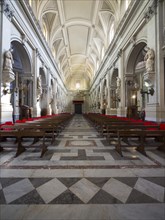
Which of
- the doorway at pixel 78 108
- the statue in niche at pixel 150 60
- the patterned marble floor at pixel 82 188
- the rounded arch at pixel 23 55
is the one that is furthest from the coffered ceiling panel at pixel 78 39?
the patterned marble floor at pixel 82 188

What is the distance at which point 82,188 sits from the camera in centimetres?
228

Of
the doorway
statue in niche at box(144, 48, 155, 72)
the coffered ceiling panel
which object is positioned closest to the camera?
statue in niche at box(144, 48, 155, 72)

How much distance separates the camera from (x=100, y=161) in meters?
3.49

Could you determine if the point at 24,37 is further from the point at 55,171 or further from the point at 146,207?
the point at 146,207

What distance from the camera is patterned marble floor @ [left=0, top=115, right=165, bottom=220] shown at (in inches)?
68.1

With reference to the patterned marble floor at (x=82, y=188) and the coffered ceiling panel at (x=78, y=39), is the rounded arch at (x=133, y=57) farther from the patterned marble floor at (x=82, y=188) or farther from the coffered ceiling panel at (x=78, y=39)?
the coffered ceiling panel at (x=78, y=39)

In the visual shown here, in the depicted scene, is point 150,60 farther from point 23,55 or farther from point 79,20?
point 79,20

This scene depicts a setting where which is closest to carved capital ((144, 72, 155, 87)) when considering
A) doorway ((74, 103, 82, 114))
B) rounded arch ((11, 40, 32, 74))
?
rounded arch ((11, 40, 32, 74))

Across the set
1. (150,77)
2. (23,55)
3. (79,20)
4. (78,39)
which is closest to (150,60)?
(150,77)

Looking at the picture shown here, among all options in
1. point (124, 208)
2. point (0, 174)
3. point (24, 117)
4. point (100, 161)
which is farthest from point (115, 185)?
point (24, 117)

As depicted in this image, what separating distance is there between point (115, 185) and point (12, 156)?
8.92 feet

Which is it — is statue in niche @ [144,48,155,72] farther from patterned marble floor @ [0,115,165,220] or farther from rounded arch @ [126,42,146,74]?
patterned marble floor @ [0,115,165,220]

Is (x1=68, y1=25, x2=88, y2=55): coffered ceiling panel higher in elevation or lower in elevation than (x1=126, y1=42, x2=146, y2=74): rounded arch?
higher

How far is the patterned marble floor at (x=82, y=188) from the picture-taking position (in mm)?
1730
